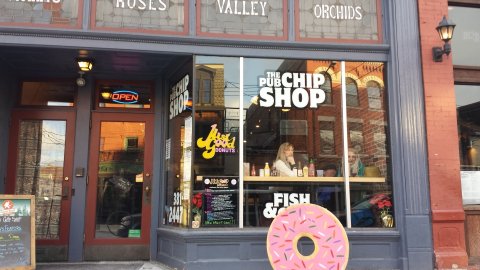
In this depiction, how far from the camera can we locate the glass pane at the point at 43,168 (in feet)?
22.9

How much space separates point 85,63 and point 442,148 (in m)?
5.52

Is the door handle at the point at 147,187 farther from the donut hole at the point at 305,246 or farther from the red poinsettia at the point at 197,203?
the donut hole at the point at 305,246

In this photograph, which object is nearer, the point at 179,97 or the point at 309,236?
the point at 309,236

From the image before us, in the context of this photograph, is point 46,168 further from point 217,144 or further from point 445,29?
point 445,29

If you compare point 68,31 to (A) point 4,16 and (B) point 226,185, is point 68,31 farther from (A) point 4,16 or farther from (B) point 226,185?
(B) point 226,185

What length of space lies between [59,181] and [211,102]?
9.54 ft

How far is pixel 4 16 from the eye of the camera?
236 inches

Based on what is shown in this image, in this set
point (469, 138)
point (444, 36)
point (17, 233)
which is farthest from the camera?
point (469, 138)

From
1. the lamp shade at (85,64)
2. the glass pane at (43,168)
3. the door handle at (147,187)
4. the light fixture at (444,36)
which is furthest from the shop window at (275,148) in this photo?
the glass pane at (43,168)

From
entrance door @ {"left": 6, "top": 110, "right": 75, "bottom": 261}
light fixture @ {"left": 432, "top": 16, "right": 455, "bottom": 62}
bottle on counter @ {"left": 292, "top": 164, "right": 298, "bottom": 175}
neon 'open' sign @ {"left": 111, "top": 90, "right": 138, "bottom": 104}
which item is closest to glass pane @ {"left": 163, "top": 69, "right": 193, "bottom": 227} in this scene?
neon 'open' sign @ {"left": 111, "top": 90, "right": 138, "bottom": 104}

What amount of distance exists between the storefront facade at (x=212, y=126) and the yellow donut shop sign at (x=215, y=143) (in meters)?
0.02

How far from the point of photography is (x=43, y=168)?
7105 millimetres

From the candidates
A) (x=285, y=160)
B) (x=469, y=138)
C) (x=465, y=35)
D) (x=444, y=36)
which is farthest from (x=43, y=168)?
(x=465, y=35)

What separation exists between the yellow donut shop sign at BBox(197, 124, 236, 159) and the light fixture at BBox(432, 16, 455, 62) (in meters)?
3.33
